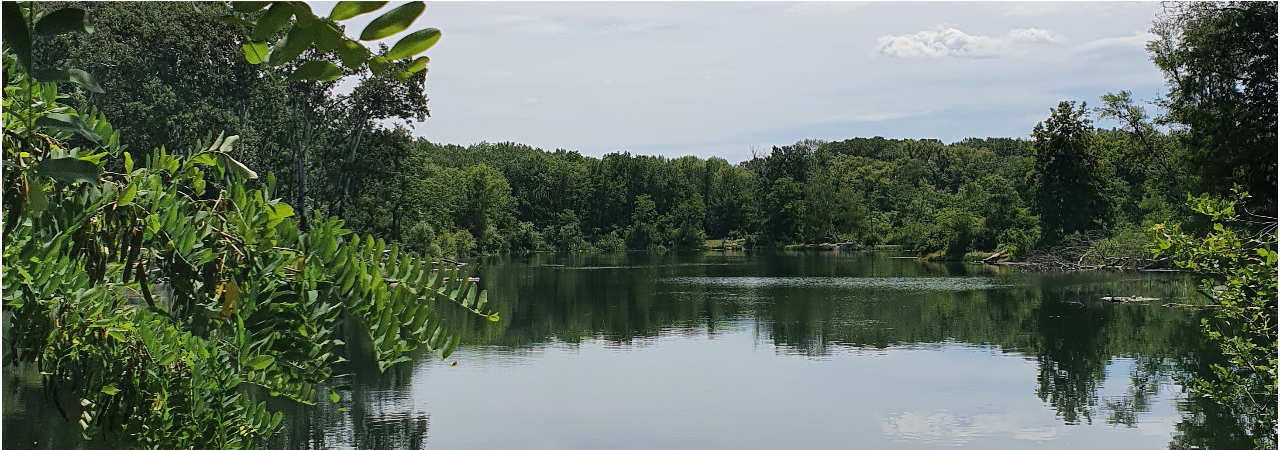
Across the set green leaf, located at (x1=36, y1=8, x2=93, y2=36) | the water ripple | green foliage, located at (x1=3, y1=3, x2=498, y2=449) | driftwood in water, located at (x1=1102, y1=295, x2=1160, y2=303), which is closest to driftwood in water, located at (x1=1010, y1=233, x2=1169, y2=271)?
the water ripple

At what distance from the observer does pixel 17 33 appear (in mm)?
829

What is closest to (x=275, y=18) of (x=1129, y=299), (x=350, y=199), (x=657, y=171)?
(x=1129, y=299)

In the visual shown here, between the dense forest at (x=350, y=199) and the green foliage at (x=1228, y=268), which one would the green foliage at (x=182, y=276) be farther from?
the green foliage at (x=1228, y=268)

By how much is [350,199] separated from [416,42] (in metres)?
33.1

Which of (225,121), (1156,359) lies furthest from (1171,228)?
(225,121)

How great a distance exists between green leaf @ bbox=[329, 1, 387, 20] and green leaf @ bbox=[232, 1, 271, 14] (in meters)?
0.07

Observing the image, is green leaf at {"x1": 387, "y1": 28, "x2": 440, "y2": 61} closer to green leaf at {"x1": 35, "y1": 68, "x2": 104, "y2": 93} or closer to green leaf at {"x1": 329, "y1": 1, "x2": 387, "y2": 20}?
green leaf at {"x1": 329, "y1": 1, "x2": 387, "y2": 20}

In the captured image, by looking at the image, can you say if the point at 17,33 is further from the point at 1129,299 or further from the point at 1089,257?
the point at 1089,257

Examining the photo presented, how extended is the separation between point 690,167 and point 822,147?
1013cm

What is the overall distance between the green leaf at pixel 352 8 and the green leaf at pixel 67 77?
0.31 m

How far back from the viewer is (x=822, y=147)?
240 feet

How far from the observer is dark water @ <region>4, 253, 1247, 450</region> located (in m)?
13.1

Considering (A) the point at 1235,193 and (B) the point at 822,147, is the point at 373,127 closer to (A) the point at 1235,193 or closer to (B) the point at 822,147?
(A) the point at 1235,193

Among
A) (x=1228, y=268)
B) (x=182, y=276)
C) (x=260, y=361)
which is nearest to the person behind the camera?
(x=182, y=276)
